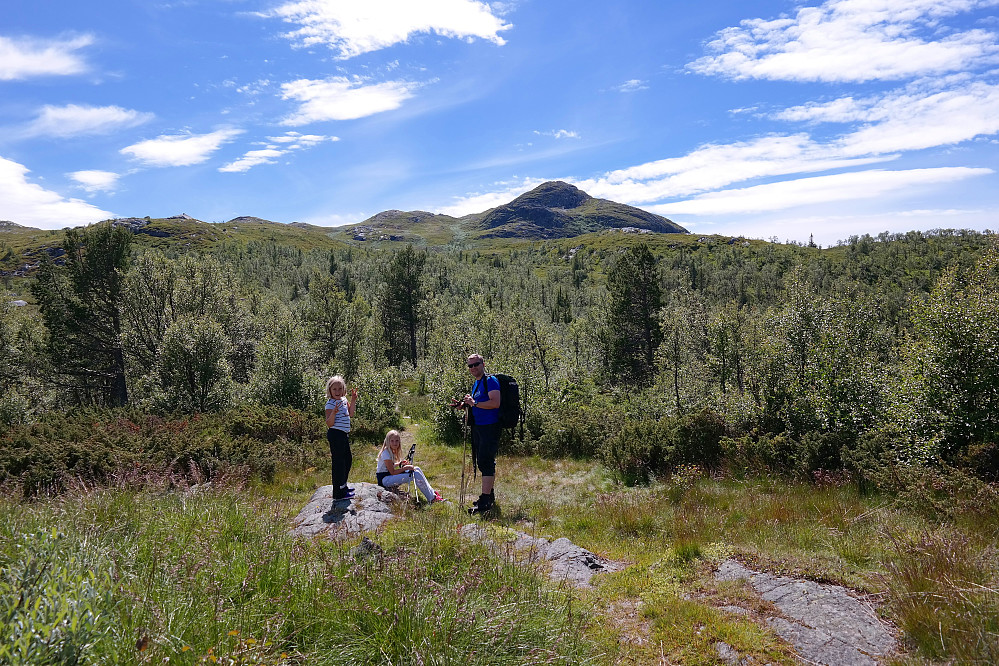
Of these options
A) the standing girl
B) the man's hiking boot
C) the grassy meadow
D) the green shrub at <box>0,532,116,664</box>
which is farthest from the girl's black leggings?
the green shrub at <box>0,532,116,664</box>

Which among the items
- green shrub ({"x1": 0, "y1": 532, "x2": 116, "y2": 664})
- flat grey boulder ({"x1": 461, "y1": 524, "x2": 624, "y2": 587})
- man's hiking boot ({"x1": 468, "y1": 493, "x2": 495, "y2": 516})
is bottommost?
man's hiking boot ({"x1": 468, "y1": 493, "x2": 495, "y2": 516})

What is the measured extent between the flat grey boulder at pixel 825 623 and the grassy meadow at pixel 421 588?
0.16 m

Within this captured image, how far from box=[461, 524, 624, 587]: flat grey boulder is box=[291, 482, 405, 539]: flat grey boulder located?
1365 millimetres

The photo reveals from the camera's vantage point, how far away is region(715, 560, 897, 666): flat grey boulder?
Result: 3484 millimetres

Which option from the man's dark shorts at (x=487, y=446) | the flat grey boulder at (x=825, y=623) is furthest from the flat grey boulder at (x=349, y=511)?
the flat grey boulder at (x=825, y=623)

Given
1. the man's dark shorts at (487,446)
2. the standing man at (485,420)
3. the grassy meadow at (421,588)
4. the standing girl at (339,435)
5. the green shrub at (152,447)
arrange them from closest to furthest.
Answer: the grassy meadow at (421,588)
the standing girl at (339,435)
the standing man at (485,420)
the man's dark shorts at (487,446)
the green shrub at (152,447)

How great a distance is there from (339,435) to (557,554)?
4.11m

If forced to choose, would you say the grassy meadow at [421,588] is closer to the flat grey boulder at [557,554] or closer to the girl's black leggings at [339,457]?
the flat grey boulder at [557,554]

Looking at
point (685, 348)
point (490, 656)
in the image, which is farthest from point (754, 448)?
point (685, 348)

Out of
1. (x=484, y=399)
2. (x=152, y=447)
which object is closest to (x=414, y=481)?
(x=484, y=399)

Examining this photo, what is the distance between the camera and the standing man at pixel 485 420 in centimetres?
779

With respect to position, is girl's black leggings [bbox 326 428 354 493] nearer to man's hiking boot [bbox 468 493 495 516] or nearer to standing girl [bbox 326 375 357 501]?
standing girl [bbox 326 375 357 501]

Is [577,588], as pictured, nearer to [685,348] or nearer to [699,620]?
[699,620]

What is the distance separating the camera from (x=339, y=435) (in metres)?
7.59
